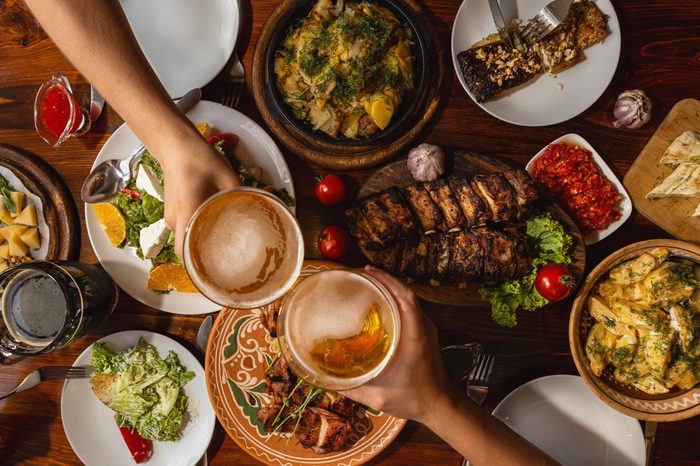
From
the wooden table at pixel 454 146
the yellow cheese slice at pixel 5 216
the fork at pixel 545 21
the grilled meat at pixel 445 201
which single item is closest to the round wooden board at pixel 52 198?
the wooden table at pixel 454 146

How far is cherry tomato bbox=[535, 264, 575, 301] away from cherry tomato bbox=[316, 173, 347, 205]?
1.16 meters

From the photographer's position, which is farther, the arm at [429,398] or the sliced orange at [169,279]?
the sliced orange at [169,279]

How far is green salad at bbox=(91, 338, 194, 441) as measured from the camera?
8.92 ft

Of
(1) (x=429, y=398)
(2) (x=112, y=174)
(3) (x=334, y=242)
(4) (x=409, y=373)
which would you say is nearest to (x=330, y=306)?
(4) (x=409, y=373)

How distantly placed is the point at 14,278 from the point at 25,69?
4.11ft

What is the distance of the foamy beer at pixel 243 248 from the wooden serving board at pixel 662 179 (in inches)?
82.4

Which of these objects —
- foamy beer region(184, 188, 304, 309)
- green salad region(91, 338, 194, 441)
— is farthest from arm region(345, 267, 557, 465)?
green salad region(91, 338, 194, 441)

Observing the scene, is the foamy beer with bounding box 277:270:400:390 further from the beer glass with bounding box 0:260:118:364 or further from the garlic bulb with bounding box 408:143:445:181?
the beer glass with bounding box 0:260:118:364

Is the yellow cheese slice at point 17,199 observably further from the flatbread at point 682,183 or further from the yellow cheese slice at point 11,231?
the flatbread at point 682,183

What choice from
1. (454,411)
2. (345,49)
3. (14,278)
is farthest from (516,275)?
(14,278)

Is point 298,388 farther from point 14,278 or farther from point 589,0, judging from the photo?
point 589,0

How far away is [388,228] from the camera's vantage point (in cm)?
265

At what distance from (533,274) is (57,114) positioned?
277 centimetres

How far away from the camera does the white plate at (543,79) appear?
2750 mm
